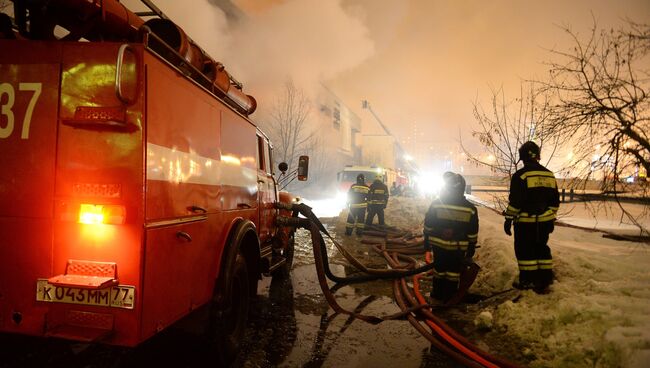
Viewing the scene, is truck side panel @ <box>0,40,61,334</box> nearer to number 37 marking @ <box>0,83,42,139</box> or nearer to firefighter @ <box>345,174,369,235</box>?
number 37 marking @ <box>0,83,42,139</box>

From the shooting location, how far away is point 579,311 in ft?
11.3

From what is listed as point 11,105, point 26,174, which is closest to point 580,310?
point 26,174

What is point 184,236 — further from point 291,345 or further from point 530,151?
point 530,151

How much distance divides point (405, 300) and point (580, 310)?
194cm

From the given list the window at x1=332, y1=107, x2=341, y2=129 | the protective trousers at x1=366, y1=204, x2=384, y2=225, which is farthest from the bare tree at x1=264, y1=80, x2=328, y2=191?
the protective trousers at x1=366, y1=204, x2=384, y2=225

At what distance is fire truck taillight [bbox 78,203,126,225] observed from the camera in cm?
201

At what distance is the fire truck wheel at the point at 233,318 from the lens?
2.88 metres

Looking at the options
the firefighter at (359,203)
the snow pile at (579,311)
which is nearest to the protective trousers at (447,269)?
the snow pile at (579,311)

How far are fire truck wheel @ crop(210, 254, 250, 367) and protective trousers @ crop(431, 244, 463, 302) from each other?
8.57 feet

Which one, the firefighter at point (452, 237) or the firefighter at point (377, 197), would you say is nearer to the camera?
the firefighter at point (452, 237)

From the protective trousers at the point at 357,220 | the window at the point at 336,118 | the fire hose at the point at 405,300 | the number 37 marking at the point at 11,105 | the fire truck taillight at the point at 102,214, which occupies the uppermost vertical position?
the window at the point at 336,118

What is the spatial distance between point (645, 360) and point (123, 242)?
3.63 meters

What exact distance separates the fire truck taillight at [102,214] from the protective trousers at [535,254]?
14.0 ft

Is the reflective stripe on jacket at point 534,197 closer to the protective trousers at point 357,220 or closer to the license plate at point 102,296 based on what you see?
the license plate at point 102,296
